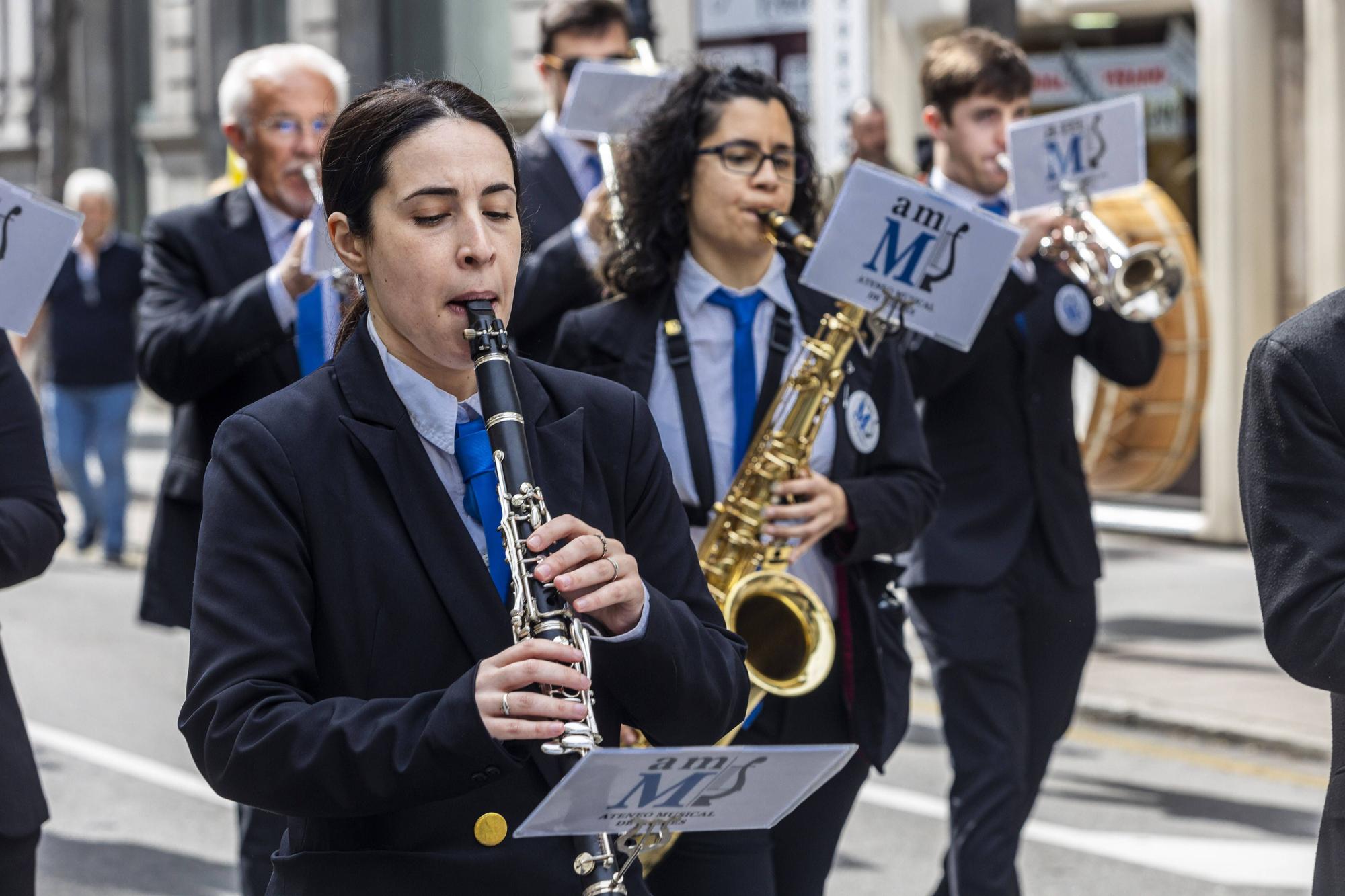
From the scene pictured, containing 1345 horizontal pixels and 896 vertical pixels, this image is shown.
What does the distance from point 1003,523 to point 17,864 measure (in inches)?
103

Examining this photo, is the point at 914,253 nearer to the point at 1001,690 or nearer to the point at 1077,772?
the point at 1001,690

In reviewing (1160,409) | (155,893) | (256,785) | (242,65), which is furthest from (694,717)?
(1160,409)

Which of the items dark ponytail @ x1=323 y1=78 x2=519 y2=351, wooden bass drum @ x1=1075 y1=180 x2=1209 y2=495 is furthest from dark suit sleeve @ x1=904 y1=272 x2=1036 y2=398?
wooden bass drum @ x1=1075 y1=180 x2=1209 y2=495

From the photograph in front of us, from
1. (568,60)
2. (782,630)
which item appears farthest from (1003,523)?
(568,60)

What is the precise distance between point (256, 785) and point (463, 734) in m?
0.26

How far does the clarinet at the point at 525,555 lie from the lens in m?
2.17

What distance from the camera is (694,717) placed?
242 centimetres

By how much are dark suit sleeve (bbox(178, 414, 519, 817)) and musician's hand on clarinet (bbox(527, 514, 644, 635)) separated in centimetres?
15

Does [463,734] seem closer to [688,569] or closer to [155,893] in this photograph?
[688,569]

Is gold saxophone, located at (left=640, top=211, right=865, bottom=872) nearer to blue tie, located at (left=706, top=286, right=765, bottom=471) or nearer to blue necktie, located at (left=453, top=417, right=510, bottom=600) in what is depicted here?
blue tie, located at (left=706, top=286, right=765, bottom=471)

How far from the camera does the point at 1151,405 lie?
8.55 m

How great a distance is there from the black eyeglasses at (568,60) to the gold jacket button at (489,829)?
10.8 feet

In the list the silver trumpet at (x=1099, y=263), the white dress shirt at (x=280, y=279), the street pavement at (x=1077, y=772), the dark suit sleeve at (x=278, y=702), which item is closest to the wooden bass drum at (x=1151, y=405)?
the street pavement at (x=1077, y=772)

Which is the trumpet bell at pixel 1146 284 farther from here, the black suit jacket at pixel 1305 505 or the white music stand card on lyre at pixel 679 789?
the white music stand card on lyre at pixel 679 789
